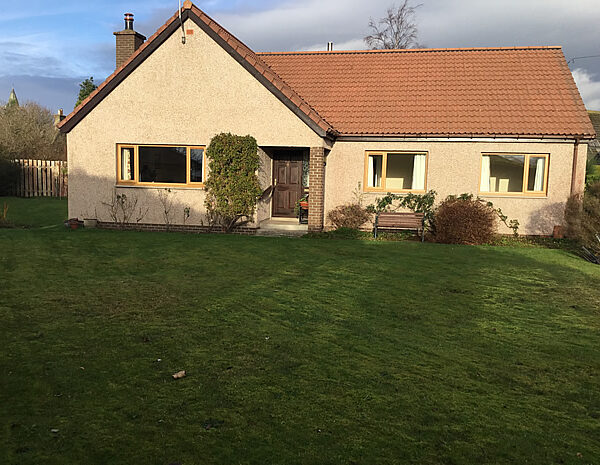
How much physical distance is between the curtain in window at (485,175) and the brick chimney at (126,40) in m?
12.5

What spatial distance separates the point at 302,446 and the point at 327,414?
0.53m

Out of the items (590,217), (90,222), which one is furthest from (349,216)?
(90,222)

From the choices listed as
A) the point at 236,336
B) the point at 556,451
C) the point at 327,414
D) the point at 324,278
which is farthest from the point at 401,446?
the point at 324,278

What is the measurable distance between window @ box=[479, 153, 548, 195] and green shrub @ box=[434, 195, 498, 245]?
65.4 inches

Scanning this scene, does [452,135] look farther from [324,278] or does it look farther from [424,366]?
[424,366]

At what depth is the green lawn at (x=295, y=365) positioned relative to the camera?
3.69 metres

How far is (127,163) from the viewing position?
16453mm

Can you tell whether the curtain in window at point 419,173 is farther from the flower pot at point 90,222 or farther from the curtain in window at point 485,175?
the flower pot at point 90,222

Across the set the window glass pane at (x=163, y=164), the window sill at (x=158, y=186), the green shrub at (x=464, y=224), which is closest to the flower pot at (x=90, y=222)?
the window sill at (x=158, y=186)

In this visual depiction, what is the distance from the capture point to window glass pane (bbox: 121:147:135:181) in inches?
645

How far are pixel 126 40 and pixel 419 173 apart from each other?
11.1 metres

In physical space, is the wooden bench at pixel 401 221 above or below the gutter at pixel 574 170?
below

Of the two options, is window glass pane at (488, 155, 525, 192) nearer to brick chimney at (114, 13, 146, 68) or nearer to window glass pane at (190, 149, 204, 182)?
window glass pane at (190, 149, 204, 182)

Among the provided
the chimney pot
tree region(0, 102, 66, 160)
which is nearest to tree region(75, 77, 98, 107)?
tree region(0, 102, 66, 160)
